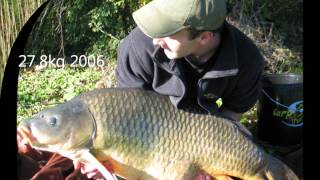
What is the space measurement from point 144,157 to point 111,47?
2.44ft

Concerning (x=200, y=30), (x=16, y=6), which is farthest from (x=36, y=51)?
(x=200, y=30)

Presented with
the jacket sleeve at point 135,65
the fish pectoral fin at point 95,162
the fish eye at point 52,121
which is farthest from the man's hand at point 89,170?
the jacket sleeve at point 135,65

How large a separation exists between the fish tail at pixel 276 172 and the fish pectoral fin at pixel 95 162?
0.48 metres

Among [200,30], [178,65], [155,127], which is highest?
[200,30]

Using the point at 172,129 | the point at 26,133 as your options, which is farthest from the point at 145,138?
the point at 26,133

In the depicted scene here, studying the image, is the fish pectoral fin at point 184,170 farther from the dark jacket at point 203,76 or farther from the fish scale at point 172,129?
the dark jacket at point 203,76

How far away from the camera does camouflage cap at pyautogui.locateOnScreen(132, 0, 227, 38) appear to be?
1424 millimetres

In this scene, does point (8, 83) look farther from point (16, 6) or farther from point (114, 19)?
point (114, 19)

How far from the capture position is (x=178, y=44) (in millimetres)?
1462

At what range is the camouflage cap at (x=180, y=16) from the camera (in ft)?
4.67

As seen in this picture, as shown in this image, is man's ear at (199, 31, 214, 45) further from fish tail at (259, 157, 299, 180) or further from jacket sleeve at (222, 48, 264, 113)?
fish tail at (259, 157, 299, 180)

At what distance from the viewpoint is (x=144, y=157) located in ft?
4.88

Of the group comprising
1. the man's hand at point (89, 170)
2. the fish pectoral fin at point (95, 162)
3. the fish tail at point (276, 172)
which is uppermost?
the fish pectoral fin at point (95, 162)

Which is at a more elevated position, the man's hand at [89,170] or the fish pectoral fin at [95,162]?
the fish pectoral fin at [95,162]
